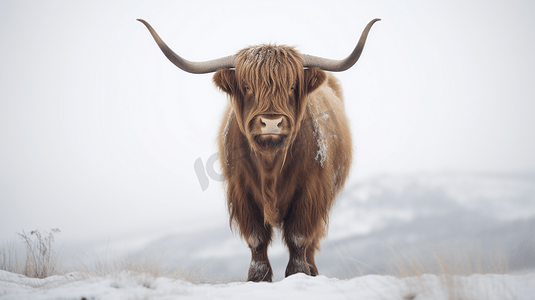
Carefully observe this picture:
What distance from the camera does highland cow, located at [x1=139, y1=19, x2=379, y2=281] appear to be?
147 inches

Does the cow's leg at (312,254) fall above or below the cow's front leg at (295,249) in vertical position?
below

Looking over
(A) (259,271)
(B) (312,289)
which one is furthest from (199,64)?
(B) (312,289)

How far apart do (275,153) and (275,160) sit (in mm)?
214

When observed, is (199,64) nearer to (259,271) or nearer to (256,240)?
(256,240)

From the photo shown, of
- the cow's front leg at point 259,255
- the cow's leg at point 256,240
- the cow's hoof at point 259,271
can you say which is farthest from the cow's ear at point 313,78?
the cow's hoof at point 259,271

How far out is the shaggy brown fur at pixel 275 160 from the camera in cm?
373

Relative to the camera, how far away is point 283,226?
13.9ft

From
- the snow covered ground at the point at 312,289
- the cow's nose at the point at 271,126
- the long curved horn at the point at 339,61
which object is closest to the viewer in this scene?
the snow covered ground at the point at 312,289

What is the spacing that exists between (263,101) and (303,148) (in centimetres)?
76

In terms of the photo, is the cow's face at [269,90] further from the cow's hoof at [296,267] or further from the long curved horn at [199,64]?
the cow's hoof at [296,267]

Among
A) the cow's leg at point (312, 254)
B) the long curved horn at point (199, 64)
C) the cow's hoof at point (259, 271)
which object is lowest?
the cow's leg at point (312, 254)

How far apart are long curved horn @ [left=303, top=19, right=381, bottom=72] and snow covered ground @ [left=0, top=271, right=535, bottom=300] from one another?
6.99 ft

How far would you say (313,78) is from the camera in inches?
157

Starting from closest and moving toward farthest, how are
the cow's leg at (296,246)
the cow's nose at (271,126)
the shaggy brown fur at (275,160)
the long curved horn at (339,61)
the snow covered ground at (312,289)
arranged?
the snow covered ground at (312,289) → the cow's nose at (271,126) → the shaggy brown fur at (275,160) → the long curved horn at (339,61) → the cow's leg at (296,246)
